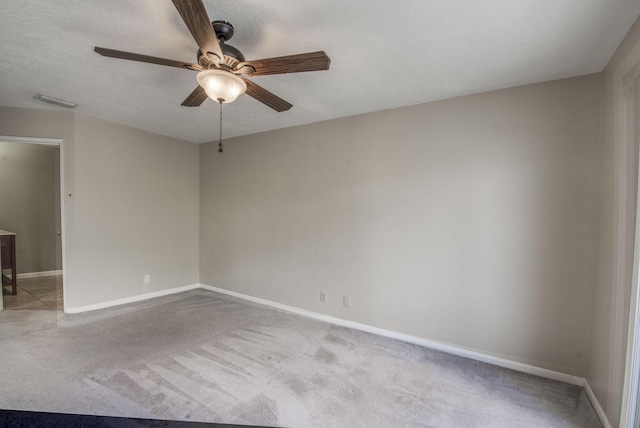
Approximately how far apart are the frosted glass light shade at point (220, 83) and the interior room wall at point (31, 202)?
546 centimetres

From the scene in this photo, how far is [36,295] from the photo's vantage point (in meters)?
4.12

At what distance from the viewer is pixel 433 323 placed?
272cm

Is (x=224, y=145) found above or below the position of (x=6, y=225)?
above

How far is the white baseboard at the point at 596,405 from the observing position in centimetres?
172

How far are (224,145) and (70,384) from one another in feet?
10.8

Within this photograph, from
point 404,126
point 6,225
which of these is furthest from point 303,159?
point 6,225

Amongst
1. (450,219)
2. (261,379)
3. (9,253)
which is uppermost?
(450,219)

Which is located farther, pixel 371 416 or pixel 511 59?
pixel 511 59

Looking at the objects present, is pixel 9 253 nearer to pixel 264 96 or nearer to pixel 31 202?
pixel 31 202

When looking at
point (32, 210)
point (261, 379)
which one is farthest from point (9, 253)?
point (261, 379)

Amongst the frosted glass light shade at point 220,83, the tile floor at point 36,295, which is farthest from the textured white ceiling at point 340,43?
the tile floor at point 36,295

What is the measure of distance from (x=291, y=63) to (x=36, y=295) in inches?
208

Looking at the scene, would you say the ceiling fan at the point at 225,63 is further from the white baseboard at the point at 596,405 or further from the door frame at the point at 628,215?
the white baseboard at the point at 596,405

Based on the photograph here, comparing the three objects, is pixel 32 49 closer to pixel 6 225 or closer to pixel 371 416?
pixel 371 416
